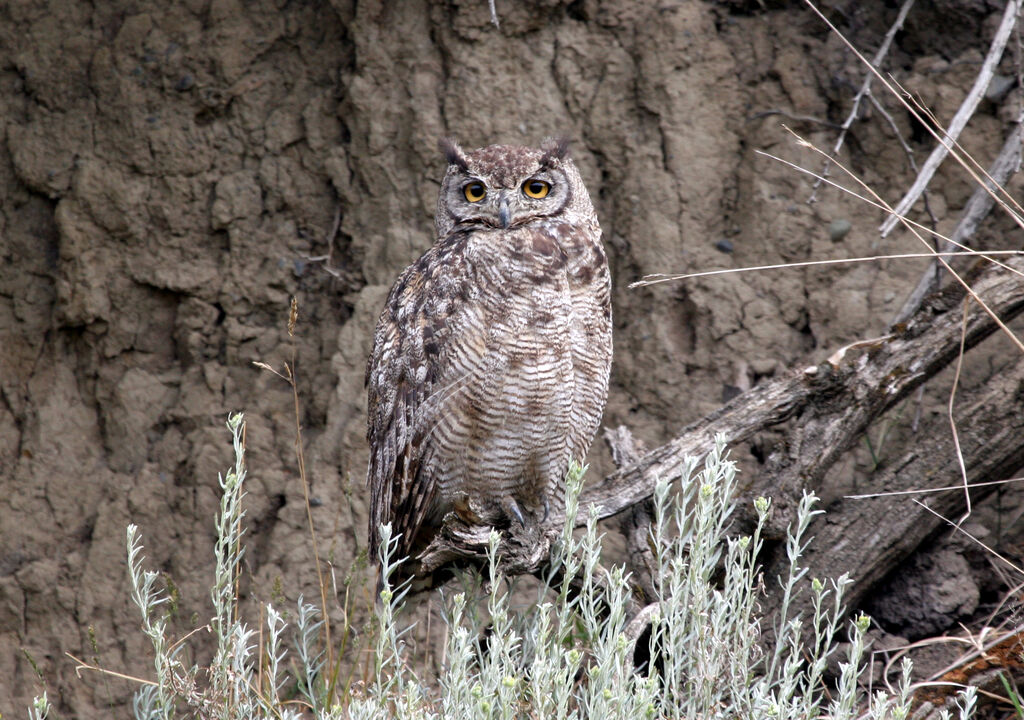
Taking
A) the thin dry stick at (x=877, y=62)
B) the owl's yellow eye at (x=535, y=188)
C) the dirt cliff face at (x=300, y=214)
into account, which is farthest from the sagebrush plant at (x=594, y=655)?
the thin dry stick at (x=877, y=62)

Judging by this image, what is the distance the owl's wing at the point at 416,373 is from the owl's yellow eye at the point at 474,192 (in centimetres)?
14

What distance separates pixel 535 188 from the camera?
326 centimetres

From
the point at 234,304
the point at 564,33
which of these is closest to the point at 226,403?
the point at 234,304

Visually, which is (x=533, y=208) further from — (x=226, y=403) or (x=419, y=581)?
(x=226, y=403)

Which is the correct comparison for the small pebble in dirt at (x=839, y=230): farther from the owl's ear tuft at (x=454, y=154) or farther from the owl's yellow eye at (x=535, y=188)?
the owl's ear tuft at (x=454, y=154)

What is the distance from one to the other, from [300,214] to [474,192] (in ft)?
4.22

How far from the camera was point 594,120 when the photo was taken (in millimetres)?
4230

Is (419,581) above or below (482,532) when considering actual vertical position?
below

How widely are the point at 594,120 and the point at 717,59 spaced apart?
56 cm

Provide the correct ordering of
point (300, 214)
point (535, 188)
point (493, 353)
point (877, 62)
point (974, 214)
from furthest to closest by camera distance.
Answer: point (300, 214)
point (877, 62)
point (974, 214)
point (535, 188)
point (493, 353)

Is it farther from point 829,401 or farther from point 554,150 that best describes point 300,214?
point 829,401

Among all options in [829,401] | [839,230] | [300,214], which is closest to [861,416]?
[829,401]

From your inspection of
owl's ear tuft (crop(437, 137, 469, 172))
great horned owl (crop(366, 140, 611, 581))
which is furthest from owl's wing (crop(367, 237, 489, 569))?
owl's ear tuft (crop(437, 137, 469, 172))

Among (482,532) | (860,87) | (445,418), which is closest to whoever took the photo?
(482,532)
